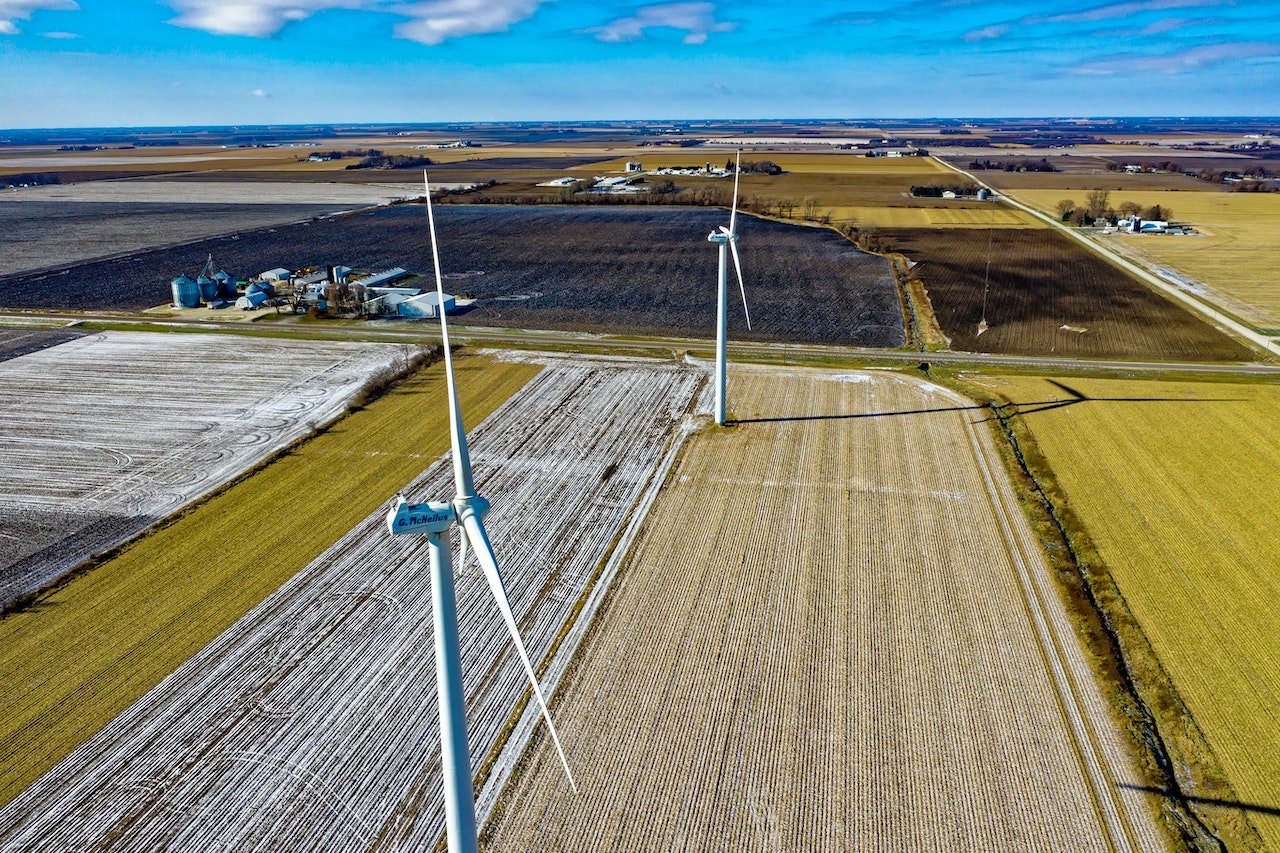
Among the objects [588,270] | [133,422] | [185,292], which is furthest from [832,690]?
[185,292]

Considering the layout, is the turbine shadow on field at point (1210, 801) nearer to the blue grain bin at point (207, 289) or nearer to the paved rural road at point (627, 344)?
the paved rural road at point (627, 344)

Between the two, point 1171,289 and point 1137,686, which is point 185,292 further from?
point 1171,289

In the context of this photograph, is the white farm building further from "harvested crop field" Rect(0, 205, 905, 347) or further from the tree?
the tree

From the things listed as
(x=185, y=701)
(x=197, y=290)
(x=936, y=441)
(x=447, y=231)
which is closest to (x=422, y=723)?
(x=185, y=701)

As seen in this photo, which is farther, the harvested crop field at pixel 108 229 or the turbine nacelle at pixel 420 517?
the harvested crop field at pixel 108 229

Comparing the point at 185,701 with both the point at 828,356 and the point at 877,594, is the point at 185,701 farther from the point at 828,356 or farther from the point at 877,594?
the point at 828,356

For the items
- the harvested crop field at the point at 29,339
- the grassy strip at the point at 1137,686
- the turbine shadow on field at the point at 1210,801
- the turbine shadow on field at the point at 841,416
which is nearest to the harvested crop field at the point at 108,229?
the harvested crop field at the point at 29,339
